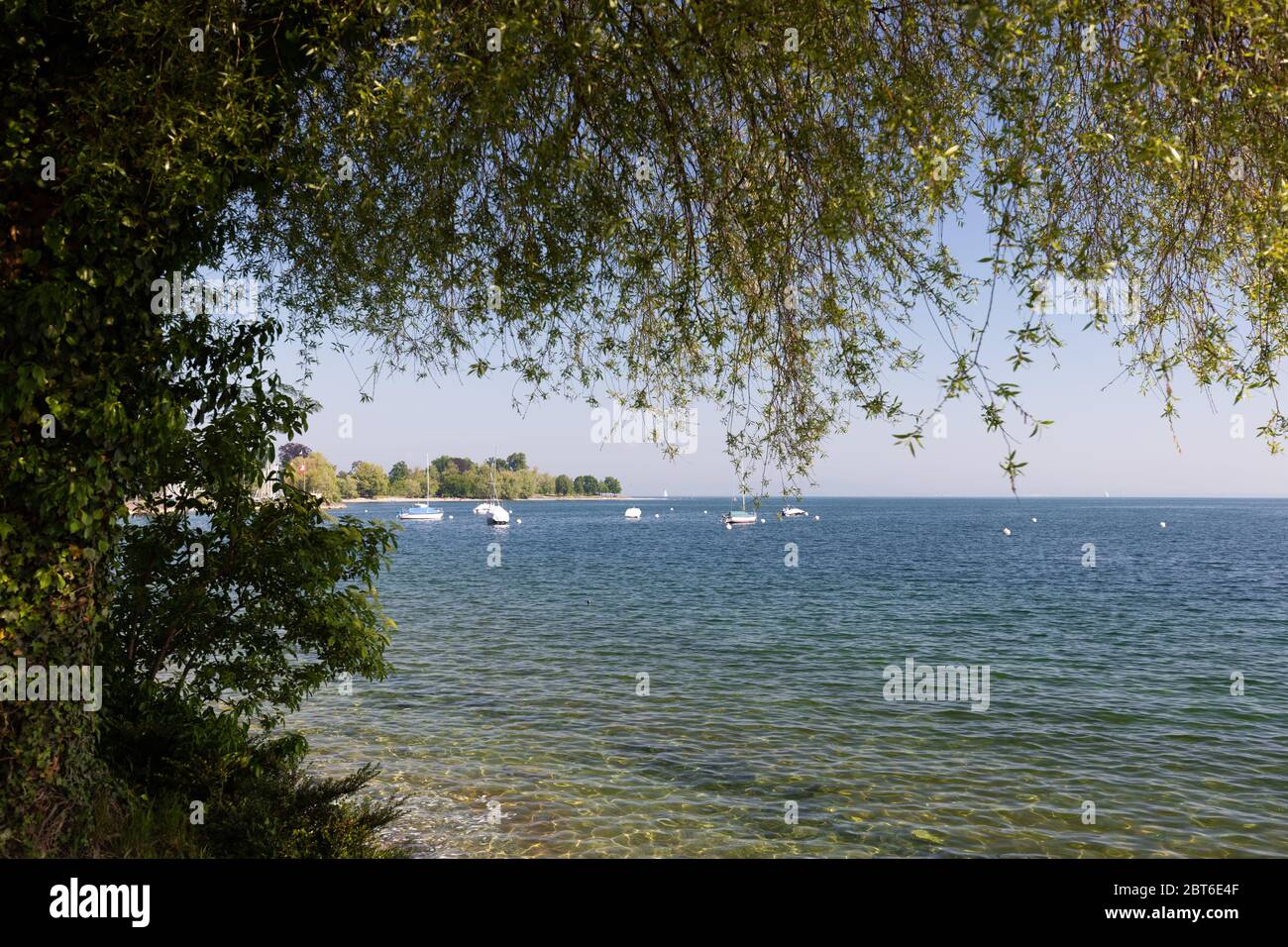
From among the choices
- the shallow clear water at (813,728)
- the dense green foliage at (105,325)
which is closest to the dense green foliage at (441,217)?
the dense green foliage at (105,325)

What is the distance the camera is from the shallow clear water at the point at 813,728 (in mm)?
12875

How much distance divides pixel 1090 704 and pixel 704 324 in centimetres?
1999

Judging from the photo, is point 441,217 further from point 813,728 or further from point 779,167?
point 813,728

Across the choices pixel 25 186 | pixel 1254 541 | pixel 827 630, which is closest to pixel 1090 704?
pixel 827 630

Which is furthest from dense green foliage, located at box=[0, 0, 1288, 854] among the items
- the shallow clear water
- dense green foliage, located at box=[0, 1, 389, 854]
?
the shallow clear water

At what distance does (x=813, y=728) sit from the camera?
1916cm

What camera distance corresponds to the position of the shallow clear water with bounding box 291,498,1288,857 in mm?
12875

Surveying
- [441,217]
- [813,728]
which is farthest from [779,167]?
[813,728]

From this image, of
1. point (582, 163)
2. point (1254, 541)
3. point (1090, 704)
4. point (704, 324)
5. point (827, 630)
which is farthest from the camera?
point (1254, 541)

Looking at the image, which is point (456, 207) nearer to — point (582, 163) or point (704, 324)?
point (704, 324)

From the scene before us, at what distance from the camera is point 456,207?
29.2 feet

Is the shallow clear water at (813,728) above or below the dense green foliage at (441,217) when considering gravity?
below

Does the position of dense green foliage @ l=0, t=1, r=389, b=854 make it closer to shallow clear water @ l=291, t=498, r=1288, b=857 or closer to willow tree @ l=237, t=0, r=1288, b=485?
willow tree @ l=237, t=0, r=1288, b=485

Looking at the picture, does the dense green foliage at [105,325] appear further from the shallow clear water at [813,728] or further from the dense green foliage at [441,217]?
the shallow clear water at [813,728]
